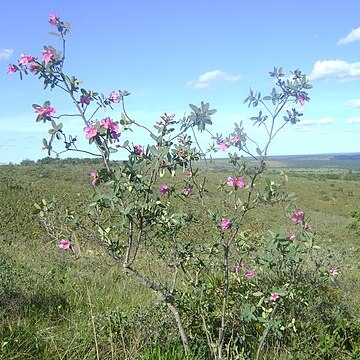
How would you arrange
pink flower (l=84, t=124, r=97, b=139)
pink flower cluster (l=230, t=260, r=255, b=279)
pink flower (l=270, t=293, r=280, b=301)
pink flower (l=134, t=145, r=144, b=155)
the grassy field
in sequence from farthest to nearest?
1. pink flower cluster (l=230, t=260, r=255, b=279)
2. the grassy field
3. pink flower (l=270, t=293, r=280, b=301)
4. pink flower (l=134, t=145, r=144, b=155)
5. pink flower (l=84, t=124, r=97, b=139)

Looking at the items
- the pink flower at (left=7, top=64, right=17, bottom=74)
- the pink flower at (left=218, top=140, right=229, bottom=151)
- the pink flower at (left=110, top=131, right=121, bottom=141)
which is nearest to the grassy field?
the pink flower at (left=218, top=140, right=229, bottom=151)

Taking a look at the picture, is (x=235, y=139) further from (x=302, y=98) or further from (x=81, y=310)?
(x=81, y=310)

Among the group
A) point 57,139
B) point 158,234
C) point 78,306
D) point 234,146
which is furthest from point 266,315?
point 78,306

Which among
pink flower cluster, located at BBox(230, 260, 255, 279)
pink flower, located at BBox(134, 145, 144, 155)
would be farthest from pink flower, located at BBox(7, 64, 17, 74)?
pink flower cluster, located at BBox(230, 260, 255, 279)

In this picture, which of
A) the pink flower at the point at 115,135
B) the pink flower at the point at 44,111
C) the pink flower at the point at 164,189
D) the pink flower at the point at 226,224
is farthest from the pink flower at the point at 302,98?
the pink flower at the point at 44,111

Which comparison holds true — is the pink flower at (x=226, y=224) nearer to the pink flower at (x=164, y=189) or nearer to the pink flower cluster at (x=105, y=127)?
the pink flower at (x=164, y=189)

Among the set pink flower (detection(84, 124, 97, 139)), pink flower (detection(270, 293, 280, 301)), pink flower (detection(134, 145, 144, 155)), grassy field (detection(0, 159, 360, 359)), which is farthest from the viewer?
grassy field (detection(0, 159, 360, 359))

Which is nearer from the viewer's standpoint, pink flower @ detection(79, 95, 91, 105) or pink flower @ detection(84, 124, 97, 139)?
pink flower @ detection(84, 124, 97, 139)

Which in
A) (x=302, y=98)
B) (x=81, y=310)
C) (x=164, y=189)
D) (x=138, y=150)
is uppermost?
(x=302, y=98)

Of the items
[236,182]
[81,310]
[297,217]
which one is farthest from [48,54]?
[81,310]

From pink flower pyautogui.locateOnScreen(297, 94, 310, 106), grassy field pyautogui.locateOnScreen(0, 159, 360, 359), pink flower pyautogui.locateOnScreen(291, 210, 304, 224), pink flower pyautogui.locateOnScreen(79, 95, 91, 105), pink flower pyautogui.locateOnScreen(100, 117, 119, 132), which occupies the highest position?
pink flower pyautogui.locateOnScreen(79, 95, 91, 105)

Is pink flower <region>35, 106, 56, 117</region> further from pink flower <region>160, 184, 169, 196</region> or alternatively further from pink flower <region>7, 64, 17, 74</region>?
pink flower <region>160, 184, 169, 196</region>

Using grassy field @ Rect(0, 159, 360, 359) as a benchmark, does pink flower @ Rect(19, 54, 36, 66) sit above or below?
above

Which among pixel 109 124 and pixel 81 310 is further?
pixel 81 310
